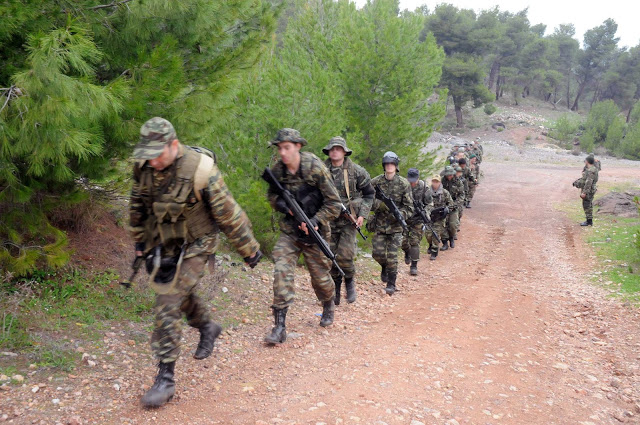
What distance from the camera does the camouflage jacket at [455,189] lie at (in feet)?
38.7

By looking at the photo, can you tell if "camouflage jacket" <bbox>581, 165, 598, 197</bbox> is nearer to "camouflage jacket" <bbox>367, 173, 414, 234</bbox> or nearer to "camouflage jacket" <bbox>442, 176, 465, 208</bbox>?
"camouflage jacket" <bbox>442, 176, 465, 208</bbox>

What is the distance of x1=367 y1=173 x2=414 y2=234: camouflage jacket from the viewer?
7.19 metres

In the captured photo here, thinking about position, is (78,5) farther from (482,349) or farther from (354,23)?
(354,23)

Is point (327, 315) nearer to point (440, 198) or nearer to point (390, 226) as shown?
point (390, 226)

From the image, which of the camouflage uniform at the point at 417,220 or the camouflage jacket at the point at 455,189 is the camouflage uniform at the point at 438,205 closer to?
the camouflage jacket at the point at 455,189

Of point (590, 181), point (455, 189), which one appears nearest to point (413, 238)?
point (455, 189)

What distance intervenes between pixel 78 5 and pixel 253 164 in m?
3.41

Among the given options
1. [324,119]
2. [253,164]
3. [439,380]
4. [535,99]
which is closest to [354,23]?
[324,119]

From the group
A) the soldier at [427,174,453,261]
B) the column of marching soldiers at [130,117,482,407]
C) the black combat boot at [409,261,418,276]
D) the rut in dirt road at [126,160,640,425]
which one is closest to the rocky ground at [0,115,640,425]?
the rut in dirt road at [126,160,640,425]

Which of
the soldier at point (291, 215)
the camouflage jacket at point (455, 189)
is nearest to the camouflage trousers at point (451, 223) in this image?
the camouflage jacket at point (455, 189)

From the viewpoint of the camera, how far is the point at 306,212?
493 cm

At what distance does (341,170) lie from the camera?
6.00 m

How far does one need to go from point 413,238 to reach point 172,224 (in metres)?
6.08

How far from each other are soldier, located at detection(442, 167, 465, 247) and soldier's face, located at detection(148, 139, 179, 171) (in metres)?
9.00
